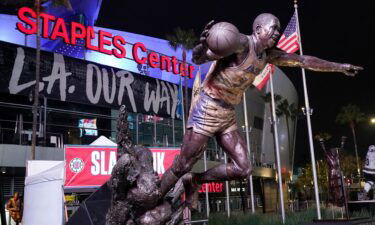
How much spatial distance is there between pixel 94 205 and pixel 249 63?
5148 millimetres

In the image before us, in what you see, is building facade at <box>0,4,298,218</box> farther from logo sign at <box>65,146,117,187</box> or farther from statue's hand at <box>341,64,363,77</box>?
statue's hand at <box>341,64,363,77</box>

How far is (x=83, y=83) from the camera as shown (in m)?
31.7

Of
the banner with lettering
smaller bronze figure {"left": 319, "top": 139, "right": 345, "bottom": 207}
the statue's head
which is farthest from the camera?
the banner with lettering

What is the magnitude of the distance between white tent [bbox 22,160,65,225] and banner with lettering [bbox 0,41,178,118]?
20180 mm

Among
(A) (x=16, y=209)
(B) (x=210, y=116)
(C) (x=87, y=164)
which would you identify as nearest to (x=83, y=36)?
(A) (x=16, y=209)

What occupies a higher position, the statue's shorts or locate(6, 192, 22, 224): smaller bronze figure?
the statue's shorts

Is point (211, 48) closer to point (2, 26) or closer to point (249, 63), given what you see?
point (249, 63)

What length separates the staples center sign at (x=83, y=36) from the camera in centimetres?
2908

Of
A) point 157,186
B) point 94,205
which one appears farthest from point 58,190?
point 157,186

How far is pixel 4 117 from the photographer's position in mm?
30047

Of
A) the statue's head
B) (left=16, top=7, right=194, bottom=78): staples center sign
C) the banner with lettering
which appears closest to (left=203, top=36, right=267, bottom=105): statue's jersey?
the statue's head

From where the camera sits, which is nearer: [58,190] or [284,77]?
[58,190]

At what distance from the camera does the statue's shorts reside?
12.9ft

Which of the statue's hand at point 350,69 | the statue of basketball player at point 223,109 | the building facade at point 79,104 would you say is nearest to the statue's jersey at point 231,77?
the statue of basketball player at point 223,109
